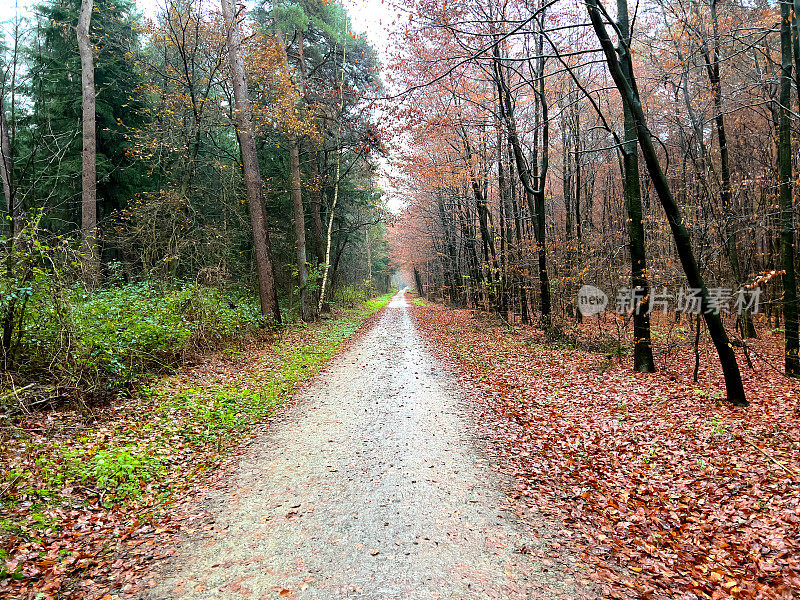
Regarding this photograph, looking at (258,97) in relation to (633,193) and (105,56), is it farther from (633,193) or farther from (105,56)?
(633,193)

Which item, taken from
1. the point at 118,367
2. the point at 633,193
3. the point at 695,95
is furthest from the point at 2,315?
the point at 695,95

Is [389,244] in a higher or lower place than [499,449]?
higher

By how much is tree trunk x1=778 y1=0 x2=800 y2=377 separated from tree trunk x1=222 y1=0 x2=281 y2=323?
1284cm

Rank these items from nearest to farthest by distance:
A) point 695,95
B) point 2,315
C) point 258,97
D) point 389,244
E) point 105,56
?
point 2,315, point 695,95, point 105,56, point 258,97, point 389,244

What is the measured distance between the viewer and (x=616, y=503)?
411cm

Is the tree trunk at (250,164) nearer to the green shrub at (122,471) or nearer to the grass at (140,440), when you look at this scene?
the grass at (140,440)

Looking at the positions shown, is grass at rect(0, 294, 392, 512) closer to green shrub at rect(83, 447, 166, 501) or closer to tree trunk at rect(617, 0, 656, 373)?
green shrub at rect(83, 447, 166, 501)

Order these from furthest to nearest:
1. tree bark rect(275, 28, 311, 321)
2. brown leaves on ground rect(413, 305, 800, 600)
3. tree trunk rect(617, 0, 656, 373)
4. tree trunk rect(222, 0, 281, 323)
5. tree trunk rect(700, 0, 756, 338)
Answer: tree bark rect(275, 28, 311, 321) < tree trunk rect(222, 0, 281, 323) < tree trunk rect(700, 0, 756, 338) < tree trunk rect(617, 0, 656, 373) < brown leaves on ground rect(413, 305, 800, 600)

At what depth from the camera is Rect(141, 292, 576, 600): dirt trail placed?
10.0 ft

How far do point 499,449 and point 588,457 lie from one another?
114cm

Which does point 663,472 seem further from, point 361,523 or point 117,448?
point 117,448

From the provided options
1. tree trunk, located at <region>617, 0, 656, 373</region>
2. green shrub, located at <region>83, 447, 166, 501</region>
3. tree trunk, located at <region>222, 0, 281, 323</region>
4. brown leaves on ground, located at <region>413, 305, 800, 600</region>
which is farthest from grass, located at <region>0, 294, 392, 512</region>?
tree trunk, located at <region>617, 0, 656, 373</region>

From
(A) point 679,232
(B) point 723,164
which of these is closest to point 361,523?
(A) point 679,232

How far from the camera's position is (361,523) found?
3.85 meters
